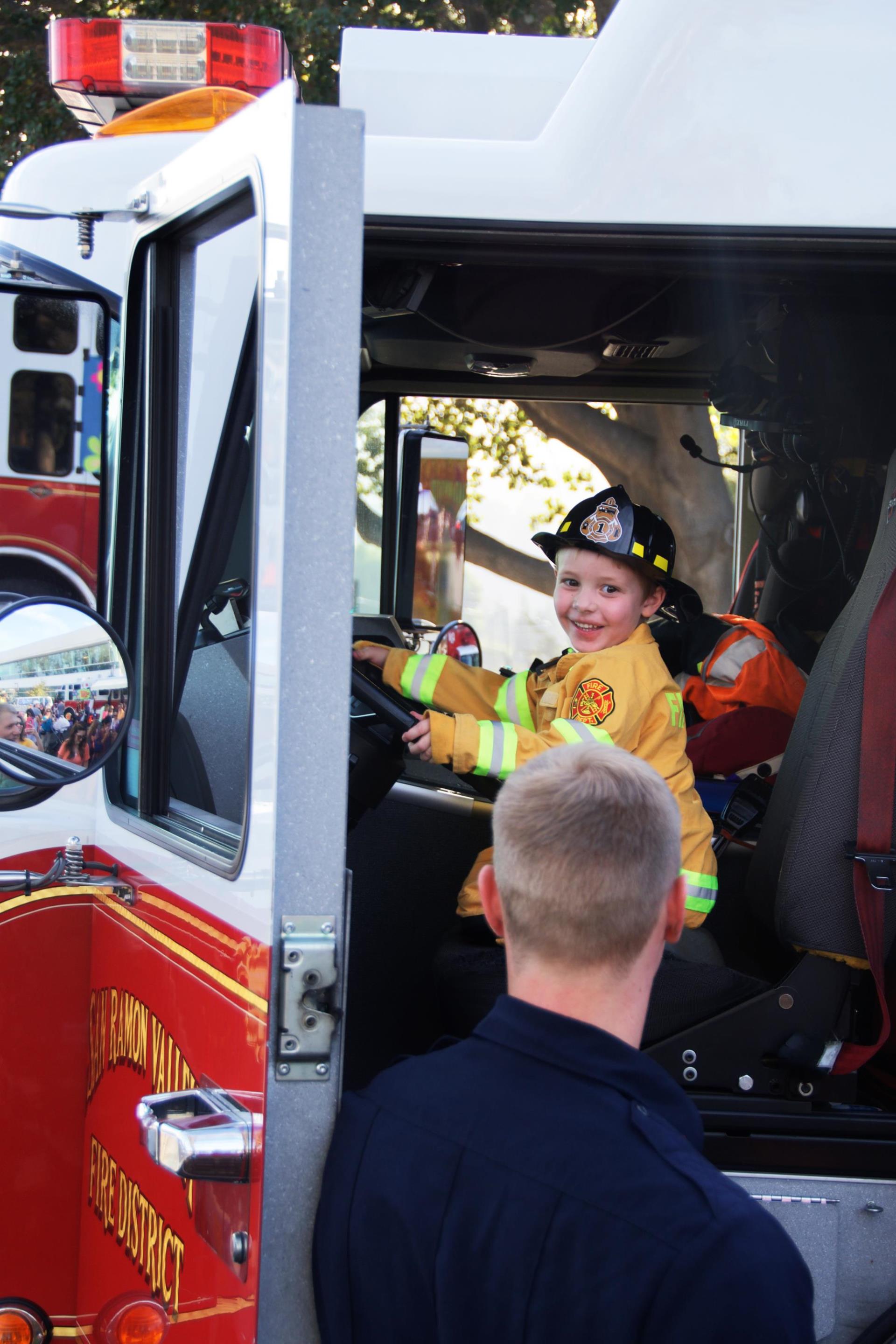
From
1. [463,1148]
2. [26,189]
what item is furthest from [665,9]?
[463,1148]

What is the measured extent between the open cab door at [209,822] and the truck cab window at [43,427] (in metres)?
0.12

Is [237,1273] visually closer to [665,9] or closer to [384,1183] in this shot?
[384,1183]

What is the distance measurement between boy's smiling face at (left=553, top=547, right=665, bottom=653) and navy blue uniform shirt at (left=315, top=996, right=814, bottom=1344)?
1.25m

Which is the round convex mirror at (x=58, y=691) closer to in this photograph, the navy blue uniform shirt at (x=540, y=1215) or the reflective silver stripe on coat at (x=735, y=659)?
the navy blue uniform shirt at (x=540, y=1215)

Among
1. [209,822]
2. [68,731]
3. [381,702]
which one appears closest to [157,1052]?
[209,822]

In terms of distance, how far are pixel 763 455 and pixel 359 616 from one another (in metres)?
1.14

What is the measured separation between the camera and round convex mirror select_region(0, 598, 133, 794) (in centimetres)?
149

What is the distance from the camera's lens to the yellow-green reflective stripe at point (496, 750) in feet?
6.62

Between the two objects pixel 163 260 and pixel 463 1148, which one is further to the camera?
pixel 163 260

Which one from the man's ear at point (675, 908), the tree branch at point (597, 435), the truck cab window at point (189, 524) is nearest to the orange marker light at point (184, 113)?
the truck cab window at point (189, 524)

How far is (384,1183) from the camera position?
3.95 ft

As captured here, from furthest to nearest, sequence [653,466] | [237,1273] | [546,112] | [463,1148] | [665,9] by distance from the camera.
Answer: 1. [653,466]
2. [546,112]
3. [665,9]
4. [237,1273]
5. [463,1148]

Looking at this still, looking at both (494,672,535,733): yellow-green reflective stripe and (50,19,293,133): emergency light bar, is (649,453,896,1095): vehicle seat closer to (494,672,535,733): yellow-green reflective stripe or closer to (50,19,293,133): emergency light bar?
(494,672,535,733): yellow-green reflective stripe

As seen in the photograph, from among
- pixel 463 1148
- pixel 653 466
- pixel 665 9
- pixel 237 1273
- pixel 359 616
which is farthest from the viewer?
pixel 653 466
